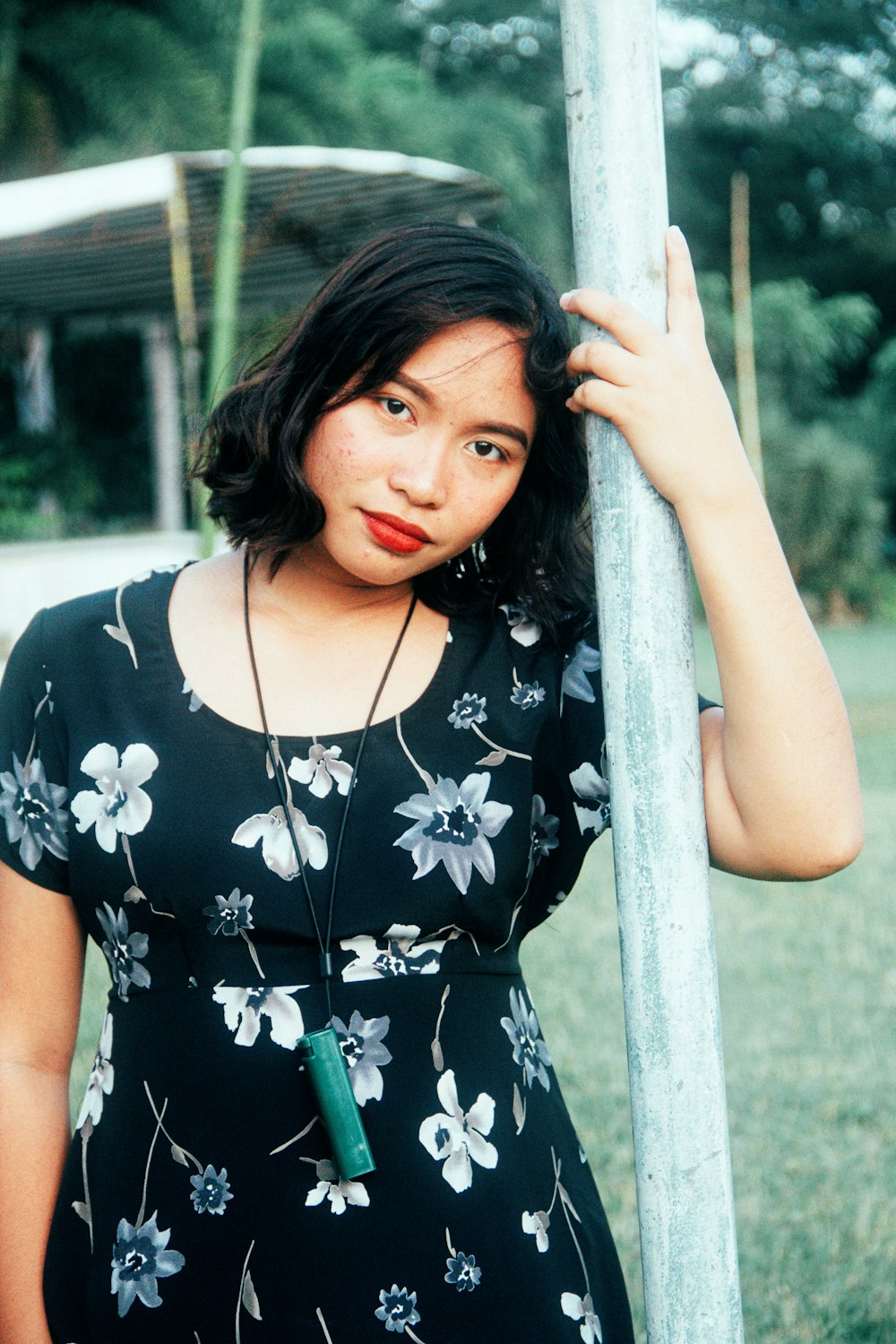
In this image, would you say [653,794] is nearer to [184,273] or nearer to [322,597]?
[322,597]

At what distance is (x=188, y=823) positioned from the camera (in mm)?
1359

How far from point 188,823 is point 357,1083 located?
29cm

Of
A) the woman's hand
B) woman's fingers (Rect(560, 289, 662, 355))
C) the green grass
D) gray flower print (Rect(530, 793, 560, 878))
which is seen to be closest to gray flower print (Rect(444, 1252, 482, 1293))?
gray flower print (Rect(530, 793, 560, 878))

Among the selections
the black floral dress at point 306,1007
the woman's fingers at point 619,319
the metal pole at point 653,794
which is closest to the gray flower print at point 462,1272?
the black floral dress at point 306,1007

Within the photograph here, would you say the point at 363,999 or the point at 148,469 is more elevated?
the point at 148,469

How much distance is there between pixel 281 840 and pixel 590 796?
1.02ft

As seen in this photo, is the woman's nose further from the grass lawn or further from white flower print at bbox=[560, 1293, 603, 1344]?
the grass lawn

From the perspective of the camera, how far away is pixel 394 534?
1.36m

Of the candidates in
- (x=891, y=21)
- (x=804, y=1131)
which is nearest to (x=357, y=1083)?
(x=804, y=1131)

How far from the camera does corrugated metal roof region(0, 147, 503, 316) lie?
23.6 feet

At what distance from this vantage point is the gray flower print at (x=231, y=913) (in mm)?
1340

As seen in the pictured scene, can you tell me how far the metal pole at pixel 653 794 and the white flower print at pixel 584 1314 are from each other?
287 mm

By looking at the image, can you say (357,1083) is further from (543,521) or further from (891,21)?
(891,21)

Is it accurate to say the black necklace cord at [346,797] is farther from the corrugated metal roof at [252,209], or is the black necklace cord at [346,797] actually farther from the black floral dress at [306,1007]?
the corrugated metal roof at [252,209]
